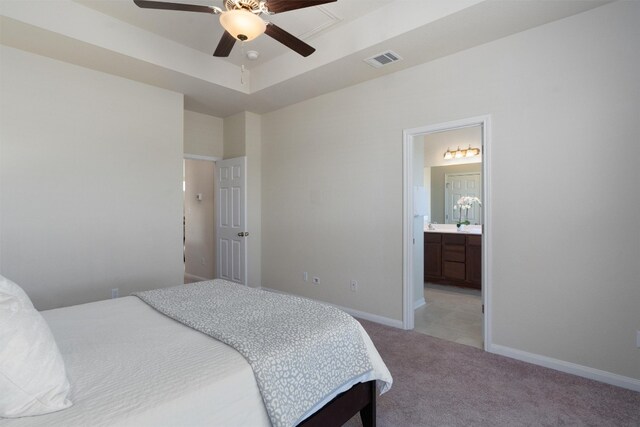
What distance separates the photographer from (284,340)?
1501mm

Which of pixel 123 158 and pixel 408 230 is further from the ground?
pixel 123 158

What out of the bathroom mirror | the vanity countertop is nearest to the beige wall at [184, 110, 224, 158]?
the bathroom mirror

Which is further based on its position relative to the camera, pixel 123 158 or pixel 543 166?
pixel 123 158

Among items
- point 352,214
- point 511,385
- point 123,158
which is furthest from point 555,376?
point 123,158

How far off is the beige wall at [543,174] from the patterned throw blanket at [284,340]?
1756 millimetres

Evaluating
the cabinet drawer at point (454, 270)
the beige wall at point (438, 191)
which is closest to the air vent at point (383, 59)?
the beige wall at point (438, 191)

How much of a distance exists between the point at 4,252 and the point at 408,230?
12.2ft

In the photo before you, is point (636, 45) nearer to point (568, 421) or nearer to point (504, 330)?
point (504, 330)

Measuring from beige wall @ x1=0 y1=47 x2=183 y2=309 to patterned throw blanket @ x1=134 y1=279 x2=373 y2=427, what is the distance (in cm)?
168

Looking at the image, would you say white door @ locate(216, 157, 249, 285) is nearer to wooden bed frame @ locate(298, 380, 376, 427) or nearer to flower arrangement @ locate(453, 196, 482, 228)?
wooden bed frame @ locate(298, 380, 376, 427)

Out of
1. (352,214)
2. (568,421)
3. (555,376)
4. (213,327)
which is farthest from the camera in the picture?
(352,214)

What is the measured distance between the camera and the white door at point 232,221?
15.7ft

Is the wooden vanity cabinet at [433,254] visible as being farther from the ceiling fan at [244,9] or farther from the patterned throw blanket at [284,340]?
the ceiling fan at [244,9]

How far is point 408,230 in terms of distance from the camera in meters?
3.46
